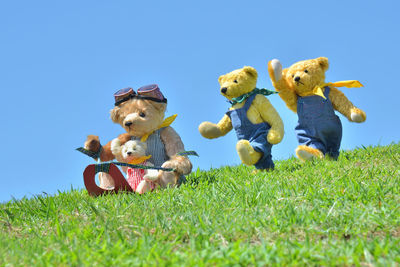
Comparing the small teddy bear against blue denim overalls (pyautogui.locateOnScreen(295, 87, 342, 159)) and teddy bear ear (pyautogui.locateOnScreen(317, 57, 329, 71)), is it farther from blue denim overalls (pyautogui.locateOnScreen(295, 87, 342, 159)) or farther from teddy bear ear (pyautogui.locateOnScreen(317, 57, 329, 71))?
teddy bear ear (pyautogui.locateOnScreen(317, 57, 329, 71))

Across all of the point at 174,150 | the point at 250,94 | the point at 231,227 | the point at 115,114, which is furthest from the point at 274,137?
the point at 231,227

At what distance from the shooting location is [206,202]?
398 cm

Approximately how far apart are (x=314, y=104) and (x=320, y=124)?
0.94 ft

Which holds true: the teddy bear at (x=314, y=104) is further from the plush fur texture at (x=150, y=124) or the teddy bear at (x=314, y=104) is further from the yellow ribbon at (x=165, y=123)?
the plush fur texture at (x=150, y=124)

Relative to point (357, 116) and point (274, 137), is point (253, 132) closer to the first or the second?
point (274, 137)

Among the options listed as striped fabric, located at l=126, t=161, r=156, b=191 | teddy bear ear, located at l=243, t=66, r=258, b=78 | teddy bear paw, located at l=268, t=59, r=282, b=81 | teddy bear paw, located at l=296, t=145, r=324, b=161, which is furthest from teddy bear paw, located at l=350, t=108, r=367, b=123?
striped fabric, located at l=126, t=161, r=156, b=191

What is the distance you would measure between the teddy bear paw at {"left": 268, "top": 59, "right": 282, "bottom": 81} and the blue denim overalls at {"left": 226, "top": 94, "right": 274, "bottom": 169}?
55 cm

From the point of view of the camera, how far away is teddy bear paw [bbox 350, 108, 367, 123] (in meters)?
6.38

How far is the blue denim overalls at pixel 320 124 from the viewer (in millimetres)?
6496

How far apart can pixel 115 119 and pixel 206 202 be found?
8.39 feet

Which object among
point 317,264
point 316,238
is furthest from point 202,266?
point 316,238

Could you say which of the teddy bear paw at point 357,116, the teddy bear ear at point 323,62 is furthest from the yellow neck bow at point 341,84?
the teddy bear paw at point 357,116

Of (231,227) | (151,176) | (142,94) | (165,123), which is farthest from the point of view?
(165,123)

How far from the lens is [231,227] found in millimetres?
3170
